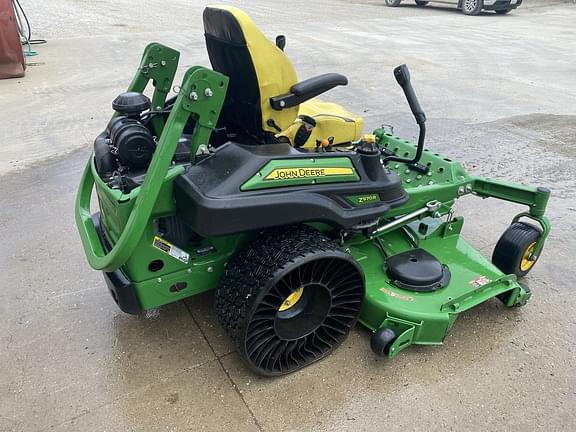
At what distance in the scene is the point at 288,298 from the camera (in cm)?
227

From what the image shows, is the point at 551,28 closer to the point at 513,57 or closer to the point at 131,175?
the point at 513,57

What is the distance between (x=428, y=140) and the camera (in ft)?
17.2

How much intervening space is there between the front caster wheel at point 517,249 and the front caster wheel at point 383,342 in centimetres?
104

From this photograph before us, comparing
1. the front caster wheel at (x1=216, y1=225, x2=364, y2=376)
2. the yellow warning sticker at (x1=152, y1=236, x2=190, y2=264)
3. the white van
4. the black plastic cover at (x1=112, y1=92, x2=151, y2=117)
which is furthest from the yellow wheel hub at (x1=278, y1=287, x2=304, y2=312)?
the white van

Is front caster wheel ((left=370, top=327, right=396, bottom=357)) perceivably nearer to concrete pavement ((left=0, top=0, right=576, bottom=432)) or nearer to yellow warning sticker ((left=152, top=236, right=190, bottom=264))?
concrete pavement ((left=0, top=0, right=576, bottom=432))

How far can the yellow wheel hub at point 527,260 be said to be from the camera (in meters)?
2.96

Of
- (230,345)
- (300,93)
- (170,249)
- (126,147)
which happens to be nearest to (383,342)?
(230,345)

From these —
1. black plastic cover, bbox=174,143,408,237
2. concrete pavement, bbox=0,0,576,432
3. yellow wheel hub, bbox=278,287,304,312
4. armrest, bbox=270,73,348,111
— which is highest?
armrest, bbox=270,73,348,111

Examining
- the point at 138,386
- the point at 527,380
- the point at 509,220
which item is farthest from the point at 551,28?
the point at 138,386

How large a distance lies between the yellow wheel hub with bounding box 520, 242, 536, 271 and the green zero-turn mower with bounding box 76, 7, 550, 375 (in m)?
0.05

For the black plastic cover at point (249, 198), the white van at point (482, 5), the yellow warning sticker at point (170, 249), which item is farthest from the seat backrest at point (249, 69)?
the white van at point (482, 5)

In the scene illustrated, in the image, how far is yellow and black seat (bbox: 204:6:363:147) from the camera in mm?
2314

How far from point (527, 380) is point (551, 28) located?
1274 centimetres

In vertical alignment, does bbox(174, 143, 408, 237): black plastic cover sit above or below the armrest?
below
